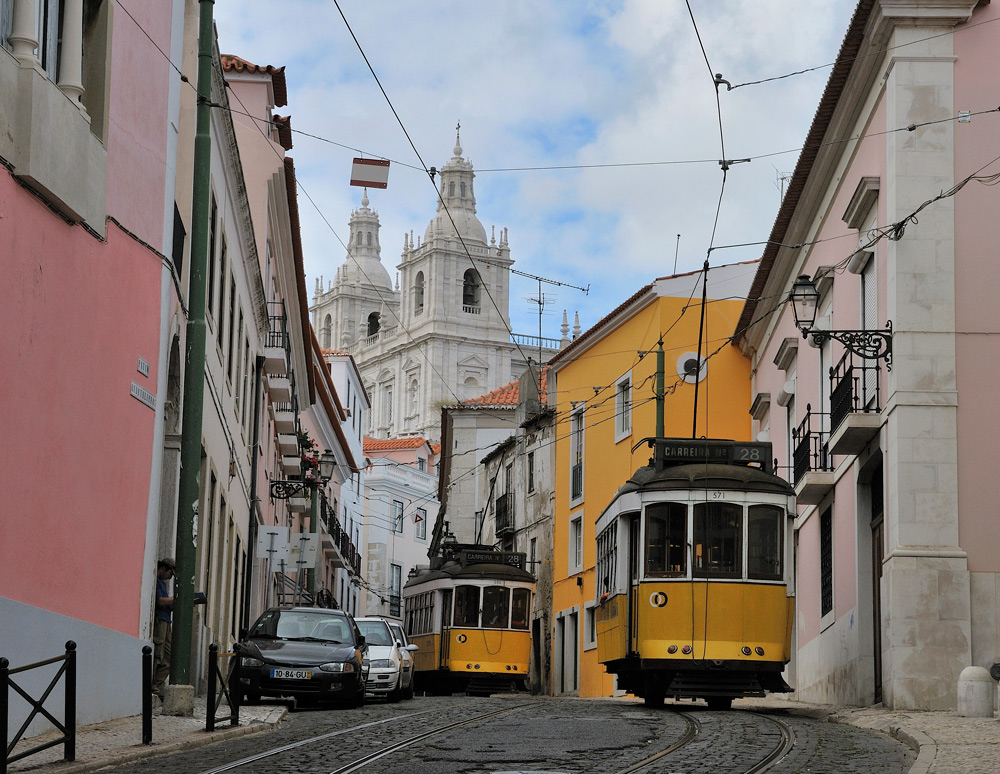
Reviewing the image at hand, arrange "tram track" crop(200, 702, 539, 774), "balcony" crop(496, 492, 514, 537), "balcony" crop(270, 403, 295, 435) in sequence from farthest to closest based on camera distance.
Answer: "balcony" crop(496, 492, 514, 537)
"balcony" crop(270, 403, 295, 435)
"tram track" crop(200, 702, 539, 774)

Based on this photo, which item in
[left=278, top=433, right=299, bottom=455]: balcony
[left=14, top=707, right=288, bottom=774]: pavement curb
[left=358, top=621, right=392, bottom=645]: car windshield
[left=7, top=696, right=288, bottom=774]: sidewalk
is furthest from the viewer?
[left=278, top=433, right=299, bottom=455]: balcony

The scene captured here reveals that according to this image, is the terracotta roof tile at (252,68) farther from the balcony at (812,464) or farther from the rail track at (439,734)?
the rail track at (439,734)

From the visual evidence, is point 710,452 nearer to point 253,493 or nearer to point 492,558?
point 253,493

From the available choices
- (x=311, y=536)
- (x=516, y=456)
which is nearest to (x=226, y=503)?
(x=311, y=536)

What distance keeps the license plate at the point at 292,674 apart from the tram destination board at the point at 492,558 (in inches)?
517

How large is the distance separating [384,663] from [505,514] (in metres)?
23.8

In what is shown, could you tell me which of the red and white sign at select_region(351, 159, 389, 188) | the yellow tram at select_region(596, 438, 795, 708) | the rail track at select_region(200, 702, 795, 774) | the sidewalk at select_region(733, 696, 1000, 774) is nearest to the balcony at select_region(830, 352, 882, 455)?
the yellow tram at select_region(596, 438, 795, 708)

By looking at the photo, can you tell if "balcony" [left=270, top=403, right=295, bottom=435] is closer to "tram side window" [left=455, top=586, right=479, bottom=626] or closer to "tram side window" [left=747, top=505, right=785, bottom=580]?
"tram side window" [left=455, top=586, right=479, bottom=626]

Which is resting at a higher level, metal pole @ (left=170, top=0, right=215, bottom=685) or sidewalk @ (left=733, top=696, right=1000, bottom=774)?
metal pole @ (left=170, top=0, right=215, bottom=685)

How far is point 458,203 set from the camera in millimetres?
123812

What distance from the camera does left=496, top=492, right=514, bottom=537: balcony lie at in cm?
4541

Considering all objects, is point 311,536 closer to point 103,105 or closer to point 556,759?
point 103,105

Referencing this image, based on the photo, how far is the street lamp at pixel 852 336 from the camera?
17.7 metres

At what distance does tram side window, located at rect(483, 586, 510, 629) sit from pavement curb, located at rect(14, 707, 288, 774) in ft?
54.1
